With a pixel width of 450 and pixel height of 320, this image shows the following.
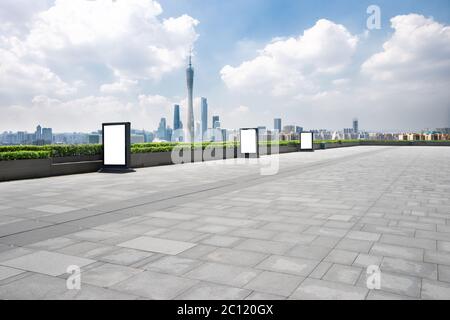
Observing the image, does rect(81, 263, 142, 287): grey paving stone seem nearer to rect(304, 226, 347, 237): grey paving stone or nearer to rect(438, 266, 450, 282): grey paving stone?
rect(304, 226, 347, 237): grey paving stone

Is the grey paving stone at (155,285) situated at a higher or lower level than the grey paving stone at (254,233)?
lower

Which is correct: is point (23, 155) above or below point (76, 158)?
above

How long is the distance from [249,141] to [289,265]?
67.0 ft

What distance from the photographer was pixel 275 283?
13.3 ft

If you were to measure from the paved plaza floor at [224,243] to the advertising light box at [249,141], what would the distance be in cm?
1406

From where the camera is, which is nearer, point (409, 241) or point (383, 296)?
point (383, 296)

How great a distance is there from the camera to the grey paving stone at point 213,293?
370 centimetres

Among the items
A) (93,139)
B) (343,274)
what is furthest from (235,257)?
(93,139)

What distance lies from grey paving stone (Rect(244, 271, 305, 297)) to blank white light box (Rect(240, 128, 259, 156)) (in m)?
20.3

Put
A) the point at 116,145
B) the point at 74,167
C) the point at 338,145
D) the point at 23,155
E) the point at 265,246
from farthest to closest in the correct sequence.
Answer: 1. the point at 338,145
2. the point at 116,145
3. the point at 74,167
4. the point at 23,155
5. the point at 265,246

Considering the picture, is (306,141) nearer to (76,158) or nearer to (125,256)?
(76,158)

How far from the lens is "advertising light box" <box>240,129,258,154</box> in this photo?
80.5ft

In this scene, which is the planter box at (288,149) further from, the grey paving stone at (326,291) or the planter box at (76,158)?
the grey paving stone at (326,291)

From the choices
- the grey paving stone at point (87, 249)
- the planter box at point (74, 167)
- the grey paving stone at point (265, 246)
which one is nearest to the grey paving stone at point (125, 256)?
the grey paving stone at point (87, 249)
